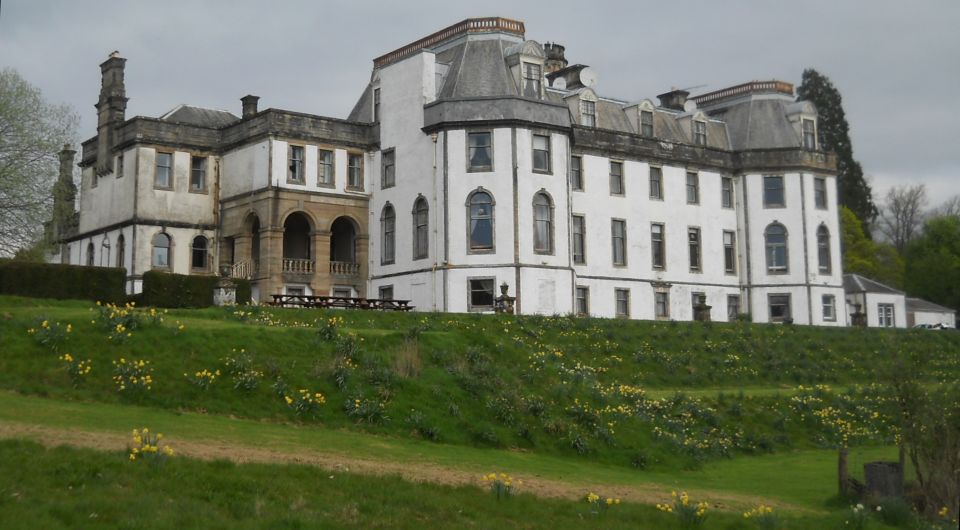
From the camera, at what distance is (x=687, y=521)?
16.3 m

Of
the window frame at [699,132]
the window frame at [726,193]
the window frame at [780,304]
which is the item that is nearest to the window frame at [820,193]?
the window frame at [726,193]

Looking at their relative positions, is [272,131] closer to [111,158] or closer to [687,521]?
[111,158]

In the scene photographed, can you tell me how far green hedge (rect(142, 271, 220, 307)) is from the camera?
113 ft

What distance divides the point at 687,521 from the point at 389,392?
895cm

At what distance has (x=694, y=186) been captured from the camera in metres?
57.1

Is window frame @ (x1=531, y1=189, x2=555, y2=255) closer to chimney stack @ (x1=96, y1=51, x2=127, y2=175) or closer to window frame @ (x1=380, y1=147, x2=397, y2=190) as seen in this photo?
window frame @ (x1=380, y1=147, x2=397, y2=190)

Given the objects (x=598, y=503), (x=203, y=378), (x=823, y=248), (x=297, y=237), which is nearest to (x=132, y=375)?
(x=203, y=378)

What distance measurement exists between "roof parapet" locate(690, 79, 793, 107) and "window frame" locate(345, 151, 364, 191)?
2413 cm

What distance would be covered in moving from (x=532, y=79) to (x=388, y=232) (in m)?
9.91

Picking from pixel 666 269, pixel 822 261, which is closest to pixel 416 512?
pixel 666 269

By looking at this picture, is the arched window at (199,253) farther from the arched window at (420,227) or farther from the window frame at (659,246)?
the window frame at (659,246)

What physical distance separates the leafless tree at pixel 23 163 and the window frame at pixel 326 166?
11.9 m

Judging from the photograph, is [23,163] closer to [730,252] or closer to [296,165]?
[296,165]

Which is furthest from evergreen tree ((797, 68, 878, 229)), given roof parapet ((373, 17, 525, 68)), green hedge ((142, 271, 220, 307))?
green hedge ((142, 271, 220, 307))
